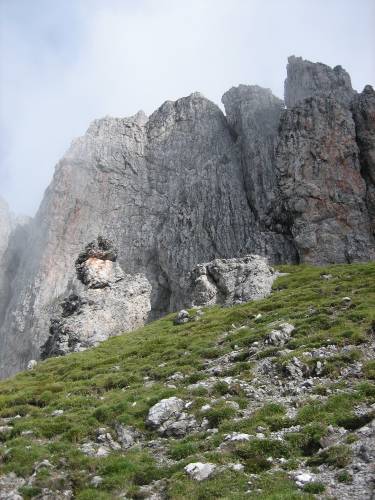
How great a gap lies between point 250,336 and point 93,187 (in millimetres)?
93096

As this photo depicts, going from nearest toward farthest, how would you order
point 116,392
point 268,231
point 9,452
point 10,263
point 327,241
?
1. point 9,452
2. point 116,392
3. point 327,241
4. point 268,231
5. point 10,263

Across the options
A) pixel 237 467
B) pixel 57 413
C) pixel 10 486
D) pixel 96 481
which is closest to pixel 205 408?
pixel 237 467

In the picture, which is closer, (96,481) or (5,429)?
(96,481)

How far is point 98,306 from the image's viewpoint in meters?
64.2

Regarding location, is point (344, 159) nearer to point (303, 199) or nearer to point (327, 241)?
point (303, 199)

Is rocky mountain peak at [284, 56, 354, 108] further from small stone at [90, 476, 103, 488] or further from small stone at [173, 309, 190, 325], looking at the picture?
small stone at [90, 476, 103, 488]

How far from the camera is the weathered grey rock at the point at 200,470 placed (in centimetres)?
1902

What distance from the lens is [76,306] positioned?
6612 cm

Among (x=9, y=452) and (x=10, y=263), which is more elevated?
(x=10, y=263)

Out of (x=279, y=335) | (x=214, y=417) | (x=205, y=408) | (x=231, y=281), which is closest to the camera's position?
(x=214, y=417)

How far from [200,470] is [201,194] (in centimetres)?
9554

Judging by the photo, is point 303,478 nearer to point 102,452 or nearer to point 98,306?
point 102,452

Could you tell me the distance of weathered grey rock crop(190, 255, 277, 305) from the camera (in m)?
57.6

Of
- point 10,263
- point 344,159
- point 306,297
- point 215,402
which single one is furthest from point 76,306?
point 10,263
